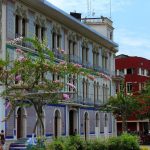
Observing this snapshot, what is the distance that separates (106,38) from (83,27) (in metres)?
8.82

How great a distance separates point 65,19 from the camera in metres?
52.2

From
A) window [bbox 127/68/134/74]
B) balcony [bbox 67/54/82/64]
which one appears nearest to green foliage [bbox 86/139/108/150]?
balcony [bbox 67/54/82/64]

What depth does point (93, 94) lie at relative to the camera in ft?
208

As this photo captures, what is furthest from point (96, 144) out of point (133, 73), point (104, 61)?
point (133, 73)

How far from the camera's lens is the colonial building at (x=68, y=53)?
42.1 meters

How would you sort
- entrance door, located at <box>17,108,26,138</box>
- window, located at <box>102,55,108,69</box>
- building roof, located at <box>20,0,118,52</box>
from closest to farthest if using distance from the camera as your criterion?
1. entrance door, located at <box>17,108,26,138</box>
2. building roof, located at <box>20,0,118,52</box>
3. window, located at <box>102,55,108,69</box>

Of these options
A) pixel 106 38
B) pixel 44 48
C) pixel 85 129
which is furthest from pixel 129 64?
pixel 44 48

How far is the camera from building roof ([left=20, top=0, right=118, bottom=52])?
45888mm

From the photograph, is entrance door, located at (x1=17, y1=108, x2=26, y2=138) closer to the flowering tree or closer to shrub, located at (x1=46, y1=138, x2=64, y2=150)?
the flowering tree

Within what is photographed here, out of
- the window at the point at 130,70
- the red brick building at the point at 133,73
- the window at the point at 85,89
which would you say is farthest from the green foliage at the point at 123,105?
the window at the point at 130,70

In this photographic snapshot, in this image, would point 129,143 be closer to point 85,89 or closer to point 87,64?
point 85,89

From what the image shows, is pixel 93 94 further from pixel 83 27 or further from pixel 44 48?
pixel 44 48

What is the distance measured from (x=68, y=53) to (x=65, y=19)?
13.8 ft

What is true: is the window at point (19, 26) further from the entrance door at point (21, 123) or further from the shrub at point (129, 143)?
the shrub at point (129, 143)
